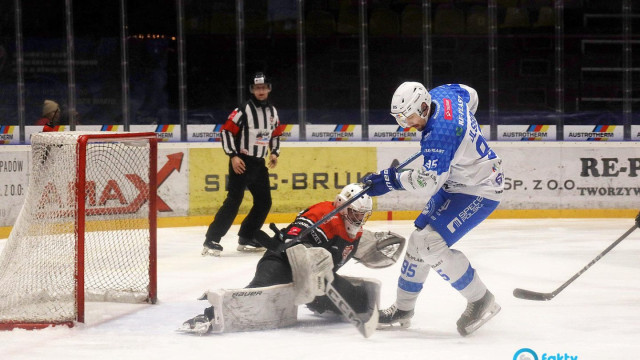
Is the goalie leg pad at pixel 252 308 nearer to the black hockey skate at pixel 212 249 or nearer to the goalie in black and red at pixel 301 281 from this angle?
the goalie in black and red at pixel 301 281

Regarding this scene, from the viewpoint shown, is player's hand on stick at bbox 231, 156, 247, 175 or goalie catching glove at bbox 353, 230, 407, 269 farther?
player's hand on stick at bbox 231, 156, 247, 175

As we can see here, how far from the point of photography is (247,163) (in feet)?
22.9

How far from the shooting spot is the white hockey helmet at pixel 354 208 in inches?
170

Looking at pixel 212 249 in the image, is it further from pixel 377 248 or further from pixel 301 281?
pixel 301 281

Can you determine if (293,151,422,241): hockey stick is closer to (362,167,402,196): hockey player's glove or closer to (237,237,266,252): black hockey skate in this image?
(362,167,402,196): hockey player's glove

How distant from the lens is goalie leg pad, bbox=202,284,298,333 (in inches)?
166

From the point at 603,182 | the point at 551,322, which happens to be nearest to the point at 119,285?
the point at 551,322

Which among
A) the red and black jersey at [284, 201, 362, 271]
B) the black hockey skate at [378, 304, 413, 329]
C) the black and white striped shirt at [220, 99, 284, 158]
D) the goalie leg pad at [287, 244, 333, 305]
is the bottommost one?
the black hockey skate at [378, 304, 413, 329]

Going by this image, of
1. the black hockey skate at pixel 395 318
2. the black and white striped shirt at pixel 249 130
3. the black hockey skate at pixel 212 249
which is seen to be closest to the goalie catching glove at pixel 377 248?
the black hockey skate at pixel 395 318

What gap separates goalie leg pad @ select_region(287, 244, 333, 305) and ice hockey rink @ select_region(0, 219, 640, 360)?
204mm

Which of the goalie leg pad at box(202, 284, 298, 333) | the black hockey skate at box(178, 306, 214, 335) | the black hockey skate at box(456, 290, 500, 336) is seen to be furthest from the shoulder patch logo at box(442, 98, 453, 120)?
the black hockey skate at box(178, 306, 214, 335)

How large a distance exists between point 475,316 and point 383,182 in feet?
2.32

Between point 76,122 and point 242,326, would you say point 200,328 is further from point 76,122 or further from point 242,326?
point 76,122

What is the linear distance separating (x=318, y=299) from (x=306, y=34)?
5182 mm
